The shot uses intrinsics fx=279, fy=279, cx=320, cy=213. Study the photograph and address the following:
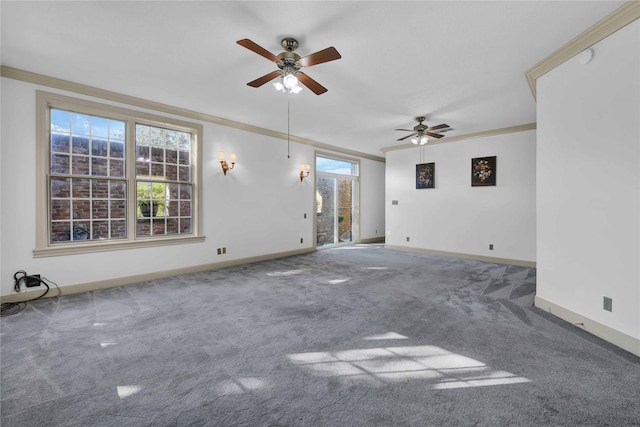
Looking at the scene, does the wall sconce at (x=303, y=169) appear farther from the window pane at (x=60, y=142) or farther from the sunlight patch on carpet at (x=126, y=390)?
the sunlight patch on carpet at (x=126, y=390)

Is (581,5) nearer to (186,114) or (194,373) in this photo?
(194,373)

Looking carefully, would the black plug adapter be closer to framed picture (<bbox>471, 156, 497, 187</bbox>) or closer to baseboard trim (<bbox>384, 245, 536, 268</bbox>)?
baseboard trim (<bbox>384, 245, 536, 268</bbox>)

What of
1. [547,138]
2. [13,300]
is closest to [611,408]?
[547,138]

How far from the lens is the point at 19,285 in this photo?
3426mm

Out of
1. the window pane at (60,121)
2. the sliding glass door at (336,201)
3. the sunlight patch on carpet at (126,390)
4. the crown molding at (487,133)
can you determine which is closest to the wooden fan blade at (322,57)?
the sunlight patch on carpet at (126,390)

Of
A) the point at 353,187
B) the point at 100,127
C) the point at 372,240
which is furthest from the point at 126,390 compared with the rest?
the point at 372,240

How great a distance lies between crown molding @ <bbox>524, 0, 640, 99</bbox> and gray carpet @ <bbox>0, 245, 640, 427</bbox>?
273 cm

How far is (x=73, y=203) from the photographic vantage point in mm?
3883

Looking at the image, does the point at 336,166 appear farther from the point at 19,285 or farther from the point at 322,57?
the point at 19,285

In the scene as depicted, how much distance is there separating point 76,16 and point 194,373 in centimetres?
317

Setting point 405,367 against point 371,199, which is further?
point 371,199

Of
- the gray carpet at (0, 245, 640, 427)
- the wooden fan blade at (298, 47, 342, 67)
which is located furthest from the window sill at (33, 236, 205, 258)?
the wooden fan blade at (298, 47, 342, 67)

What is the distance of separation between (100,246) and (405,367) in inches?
168

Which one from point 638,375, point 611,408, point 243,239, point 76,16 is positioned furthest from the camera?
point 243,239
